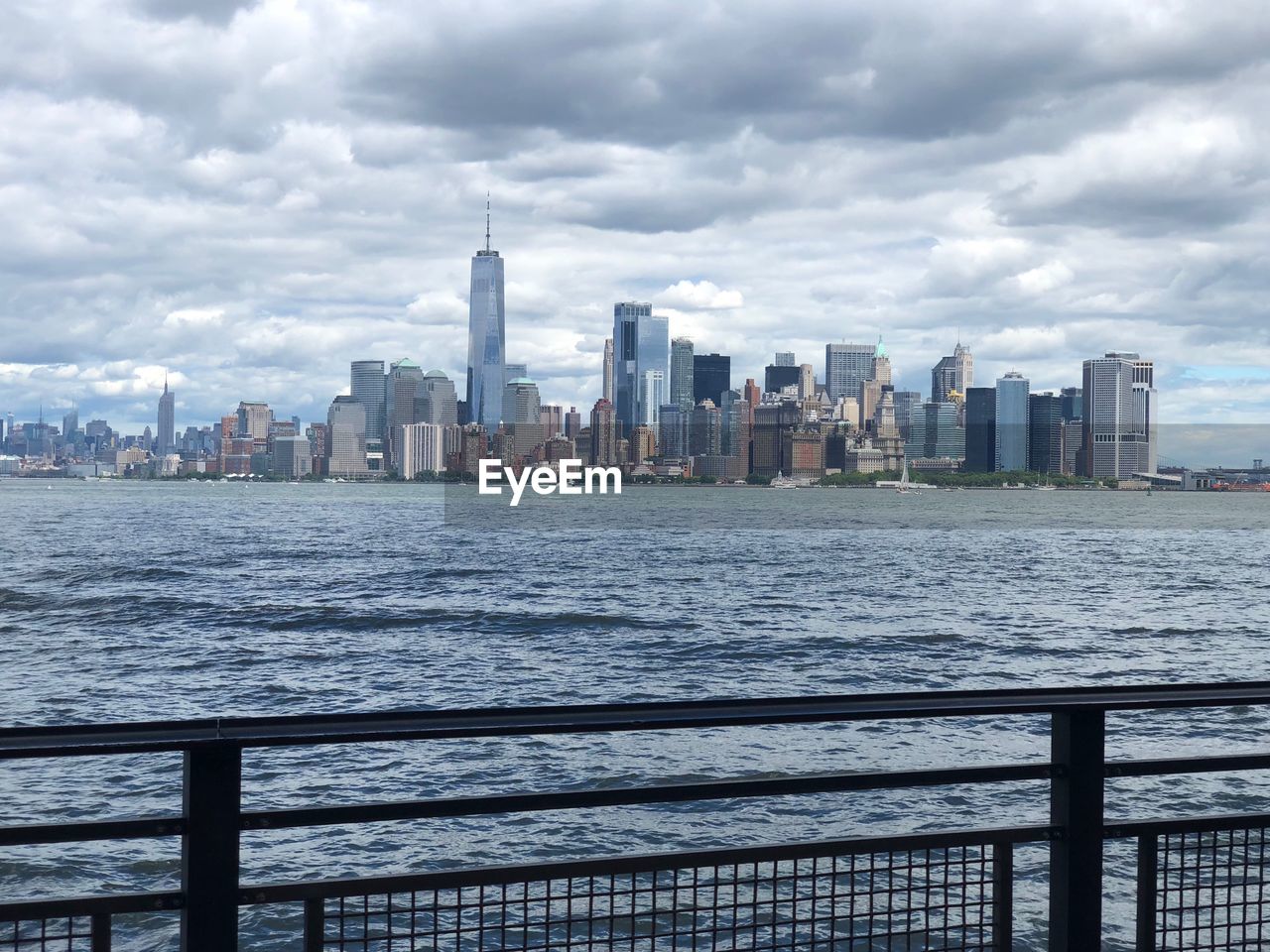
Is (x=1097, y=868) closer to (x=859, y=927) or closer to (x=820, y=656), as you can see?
(x=859, y=927)

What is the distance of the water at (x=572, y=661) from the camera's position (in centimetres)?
1881

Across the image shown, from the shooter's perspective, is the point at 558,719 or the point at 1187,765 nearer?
the point at 558,719

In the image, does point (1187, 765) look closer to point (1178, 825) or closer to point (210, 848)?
point (1178, 825)

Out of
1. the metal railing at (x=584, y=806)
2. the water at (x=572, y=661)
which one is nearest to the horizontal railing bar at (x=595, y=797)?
the metal railing at (x=584, y=806)

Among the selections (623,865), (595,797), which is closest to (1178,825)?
(623,865)

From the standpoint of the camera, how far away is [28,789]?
20922 mm

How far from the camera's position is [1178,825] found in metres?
4.18

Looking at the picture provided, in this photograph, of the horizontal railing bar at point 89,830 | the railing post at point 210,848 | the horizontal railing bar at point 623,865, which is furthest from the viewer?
the horizontal railing bar at point 623,865

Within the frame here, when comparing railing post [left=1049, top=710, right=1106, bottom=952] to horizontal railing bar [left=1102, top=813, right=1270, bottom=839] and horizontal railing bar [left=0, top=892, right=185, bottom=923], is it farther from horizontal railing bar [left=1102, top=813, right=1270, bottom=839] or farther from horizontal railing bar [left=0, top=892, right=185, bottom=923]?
horizontal railing bar [left=0, top=892, right=185, bottom=923]

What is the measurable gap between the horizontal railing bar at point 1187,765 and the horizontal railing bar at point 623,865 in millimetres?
337

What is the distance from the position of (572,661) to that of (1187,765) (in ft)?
118

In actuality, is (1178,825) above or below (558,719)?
below

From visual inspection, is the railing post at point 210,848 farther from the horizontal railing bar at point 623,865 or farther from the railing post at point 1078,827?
the railing post at point 1078,827

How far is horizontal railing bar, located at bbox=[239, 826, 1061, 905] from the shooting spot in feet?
11.4
